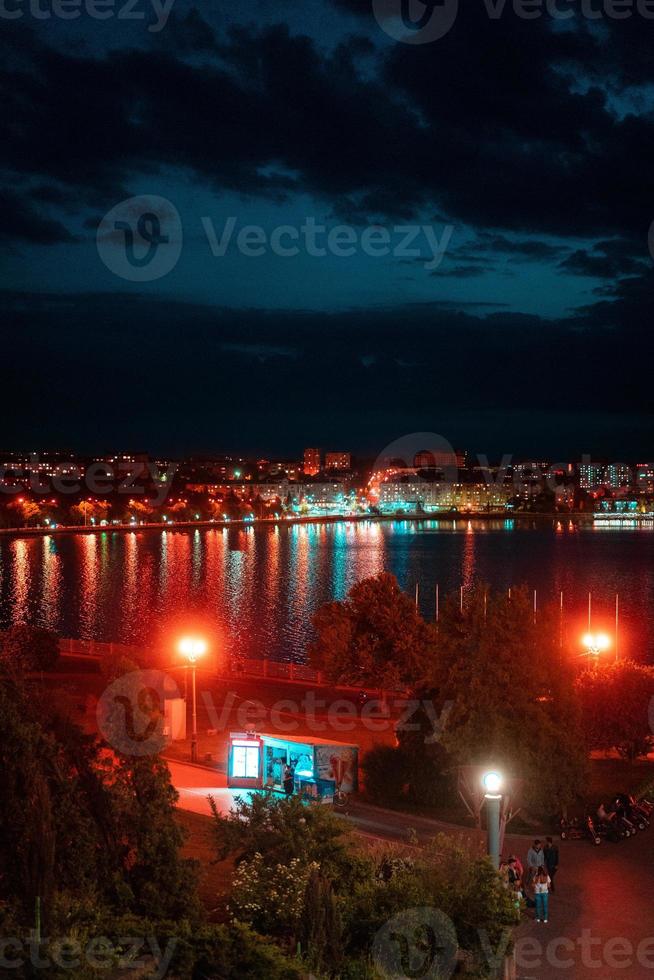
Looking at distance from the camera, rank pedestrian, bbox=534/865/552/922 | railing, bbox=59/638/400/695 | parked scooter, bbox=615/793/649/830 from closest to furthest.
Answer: pedestrian, bbox=534/865/552/922, parked scooter, bbox=615/793/649/830, railing, bbox=59/638/400/695

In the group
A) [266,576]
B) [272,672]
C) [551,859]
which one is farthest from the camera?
[266,576]

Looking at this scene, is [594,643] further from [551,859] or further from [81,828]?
[81,828]

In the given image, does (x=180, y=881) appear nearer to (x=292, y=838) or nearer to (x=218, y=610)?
(x=292, y=838)

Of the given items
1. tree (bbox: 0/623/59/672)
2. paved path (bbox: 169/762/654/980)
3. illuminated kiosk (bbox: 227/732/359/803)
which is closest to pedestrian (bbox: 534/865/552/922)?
paved path (bbox: 169/762/654/980)

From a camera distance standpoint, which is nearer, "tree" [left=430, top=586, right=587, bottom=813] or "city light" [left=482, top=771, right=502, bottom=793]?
"city light" [left=482, top=771, right=502, bottom=793]

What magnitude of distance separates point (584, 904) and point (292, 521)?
113m

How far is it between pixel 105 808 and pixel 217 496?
126 metres

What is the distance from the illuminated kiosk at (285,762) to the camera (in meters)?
10.6

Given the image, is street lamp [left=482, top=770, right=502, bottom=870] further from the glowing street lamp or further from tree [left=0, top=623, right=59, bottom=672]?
tree [left=0, top=623, right=59, bottom=672]

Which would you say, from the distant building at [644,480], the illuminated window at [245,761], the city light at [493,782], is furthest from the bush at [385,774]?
the distant building at [644,480]

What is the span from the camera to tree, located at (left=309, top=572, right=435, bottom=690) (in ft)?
59.5

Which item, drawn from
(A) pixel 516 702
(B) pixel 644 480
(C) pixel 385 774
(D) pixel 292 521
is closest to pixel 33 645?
(C) pixel 385 774

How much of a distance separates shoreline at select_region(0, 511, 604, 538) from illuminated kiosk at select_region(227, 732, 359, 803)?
2991 inches

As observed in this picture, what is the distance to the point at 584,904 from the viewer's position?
25.8ft
